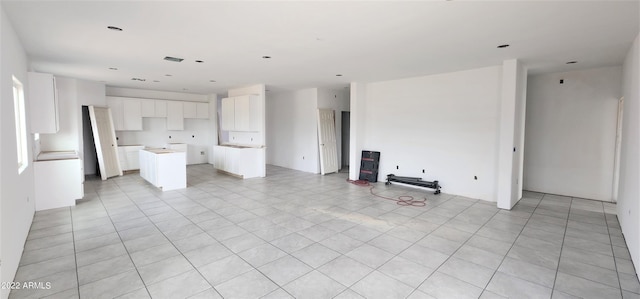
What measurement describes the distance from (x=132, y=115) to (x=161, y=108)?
2.88 ft

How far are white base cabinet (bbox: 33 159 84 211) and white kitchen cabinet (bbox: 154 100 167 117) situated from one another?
14.5 ft

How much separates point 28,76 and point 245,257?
14.3 feet

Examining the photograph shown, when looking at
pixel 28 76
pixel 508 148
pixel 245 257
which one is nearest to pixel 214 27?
pixel 245 257

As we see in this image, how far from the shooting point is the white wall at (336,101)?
882cm

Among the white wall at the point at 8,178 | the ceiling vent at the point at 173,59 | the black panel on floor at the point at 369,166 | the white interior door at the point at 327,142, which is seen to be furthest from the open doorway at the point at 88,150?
the black panel on floor at the point at 369,166

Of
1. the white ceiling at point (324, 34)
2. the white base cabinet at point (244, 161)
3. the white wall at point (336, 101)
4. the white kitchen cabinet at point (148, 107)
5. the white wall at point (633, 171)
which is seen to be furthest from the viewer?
the white kitchen cabinet at point (148, 107)

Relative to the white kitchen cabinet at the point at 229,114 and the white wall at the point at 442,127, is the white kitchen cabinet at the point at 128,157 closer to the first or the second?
the white kitchen cabinet at the point at 229,114

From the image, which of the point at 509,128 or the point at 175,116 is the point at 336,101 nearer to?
the point at 509,128

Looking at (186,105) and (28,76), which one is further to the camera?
(186,105)

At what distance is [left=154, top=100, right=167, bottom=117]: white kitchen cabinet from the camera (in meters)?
9.27

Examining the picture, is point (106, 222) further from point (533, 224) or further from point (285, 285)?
point (533, 224)

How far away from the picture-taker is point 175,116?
973cm

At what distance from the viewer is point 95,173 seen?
834cm

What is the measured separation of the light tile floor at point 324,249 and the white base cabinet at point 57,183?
0.84ft
